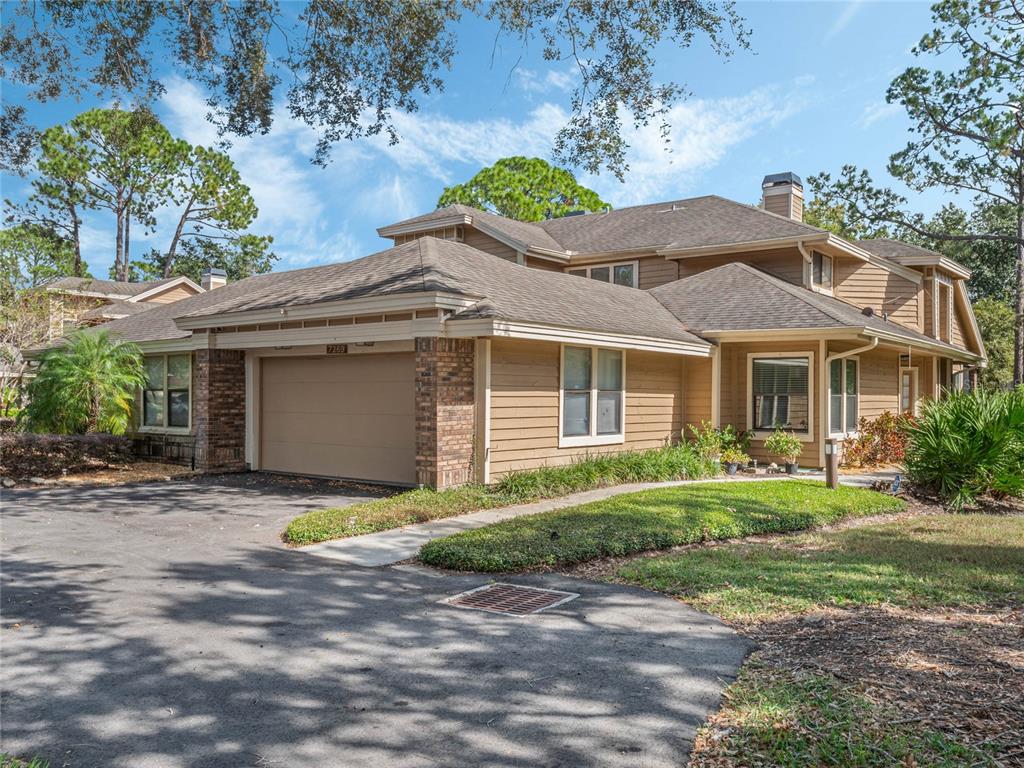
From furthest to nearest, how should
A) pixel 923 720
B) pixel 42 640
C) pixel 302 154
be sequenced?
pixel 302 154 < pixel 42 640 < pixel 923 720

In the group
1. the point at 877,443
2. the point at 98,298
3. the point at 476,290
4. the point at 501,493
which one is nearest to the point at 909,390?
the point at 877,443

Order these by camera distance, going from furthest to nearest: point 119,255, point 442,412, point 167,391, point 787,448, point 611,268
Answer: point 119,255, point 611,268, point 167,391, point 787,448, point 442,412

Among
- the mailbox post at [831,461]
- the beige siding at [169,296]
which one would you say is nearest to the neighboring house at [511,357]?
the mailbox post at [831,461]

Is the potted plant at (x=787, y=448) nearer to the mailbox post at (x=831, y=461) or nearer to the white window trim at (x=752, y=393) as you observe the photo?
the white window trim at (x=752, y=393)

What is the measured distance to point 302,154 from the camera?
34.0 ft

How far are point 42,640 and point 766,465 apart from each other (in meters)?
13.0

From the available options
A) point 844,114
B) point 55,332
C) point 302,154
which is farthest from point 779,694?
point 55,332

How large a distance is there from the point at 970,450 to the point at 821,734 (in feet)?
33.2

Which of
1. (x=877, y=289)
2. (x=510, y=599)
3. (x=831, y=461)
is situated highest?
(x=877, y=289)

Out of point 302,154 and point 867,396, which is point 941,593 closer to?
point 302,154

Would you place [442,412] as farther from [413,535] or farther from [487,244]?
[487,244]

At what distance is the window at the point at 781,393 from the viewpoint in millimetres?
14805

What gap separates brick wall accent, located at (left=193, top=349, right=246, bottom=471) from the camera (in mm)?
13781

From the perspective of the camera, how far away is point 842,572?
22.2 ft
